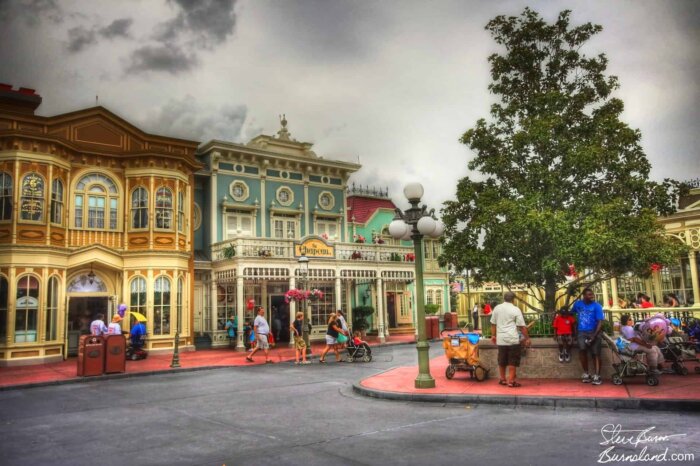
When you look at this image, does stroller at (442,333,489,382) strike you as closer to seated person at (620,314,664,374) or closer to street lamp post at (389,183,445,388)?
street lamp post at (389,183,445,388)

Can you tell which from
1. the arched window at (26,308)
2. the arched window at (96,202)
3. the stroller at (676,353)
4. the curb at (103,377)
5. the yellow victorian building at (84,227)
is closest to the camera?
the stroller at (676,353)

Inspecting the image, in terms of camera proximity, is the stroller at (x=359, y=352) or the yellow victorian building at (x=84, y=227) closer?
the stroller at (x=359, y=352)

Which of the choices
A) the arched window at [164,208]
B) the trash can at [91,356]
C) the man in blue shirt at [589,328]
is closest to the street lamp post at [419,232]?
the man in blue shirt at [589,328]

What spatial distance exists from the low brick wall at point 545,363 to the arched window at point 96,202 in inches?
650

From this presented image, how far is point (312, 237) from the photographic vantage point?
24500mm

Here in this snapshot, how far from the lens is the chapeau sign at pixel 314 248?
2400 centimetres

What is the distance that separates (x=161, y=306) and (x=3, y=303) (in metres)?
5.34

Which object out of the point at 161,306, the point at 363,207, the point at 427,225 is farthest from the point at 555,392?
the point at 363,207

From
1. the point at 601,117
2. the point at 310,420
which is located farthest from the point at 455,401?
the point at 601,117

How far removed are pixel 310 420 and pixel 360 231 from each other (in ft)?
77.5

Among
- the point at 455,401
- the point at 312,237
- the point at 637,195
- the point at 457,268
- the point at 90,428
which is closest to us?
the point at 90,428

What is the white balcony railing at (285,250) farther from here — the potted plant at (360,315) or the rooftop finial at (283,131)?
the rooftop finial at (283,131)

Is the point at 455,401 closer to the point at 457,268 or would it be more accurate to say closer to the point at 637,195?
the point at 457,268
